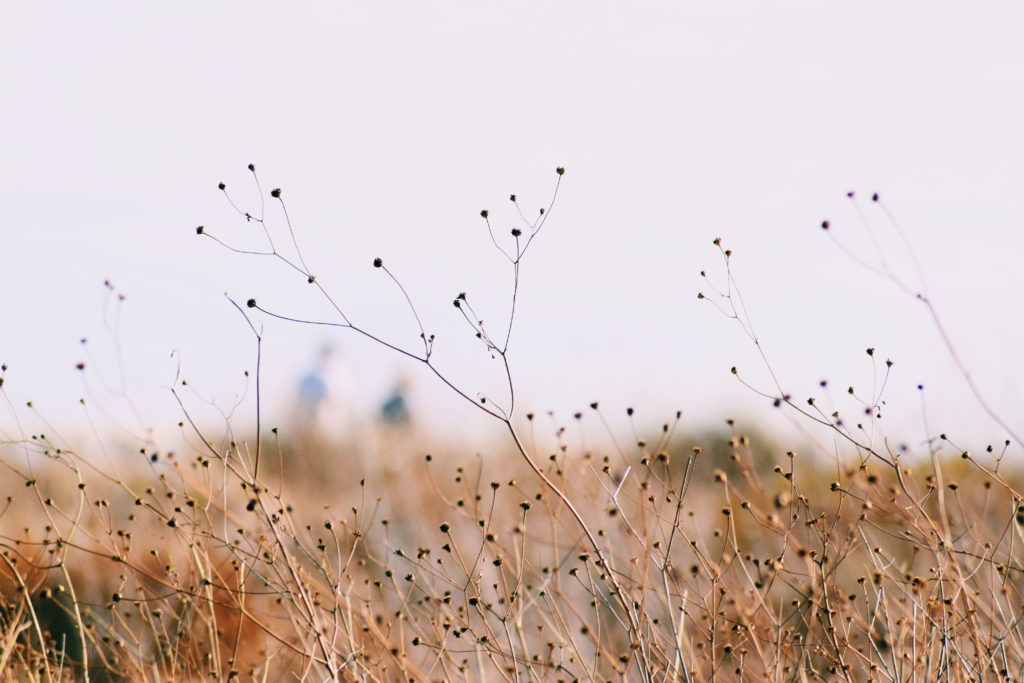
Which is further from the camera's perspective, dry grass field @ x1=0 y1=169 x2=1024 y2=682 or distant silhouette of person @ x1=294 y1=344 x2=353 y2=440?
distant silhouette of person @ x1=294 y1=344 x2=353 y2=440

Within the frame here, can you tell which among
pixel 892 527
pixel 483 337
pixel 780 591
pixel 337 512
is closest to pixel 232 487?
pixel 337 512

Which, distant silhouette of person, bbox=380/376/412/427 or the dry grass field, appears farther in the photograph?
distant silhouette of person, bbox=380/376/412/427

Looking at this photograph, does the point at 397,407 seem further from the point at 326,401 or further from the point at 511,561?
the point at 511,561

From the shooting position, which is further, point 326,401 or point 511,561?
point 326,401

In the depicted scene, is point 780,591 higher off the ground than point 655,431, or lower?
lower

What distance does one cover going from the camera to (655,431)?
9.54 meters

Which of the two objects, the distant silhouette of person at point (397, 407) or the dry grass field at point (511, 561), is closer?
the dry grass field at point (511, 561)

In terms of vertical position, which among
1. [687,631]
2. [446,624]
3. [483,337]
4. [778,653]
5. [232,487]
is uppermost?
[483,337]

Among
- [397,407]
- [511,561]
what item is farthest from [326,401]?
[511,561]

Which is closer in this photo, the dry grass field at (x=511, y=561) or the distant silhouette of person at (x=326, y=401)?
the dry grass field at (x=511, y=561)

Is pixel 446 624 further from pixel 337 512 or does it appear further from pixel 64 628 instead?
pixel 337 512

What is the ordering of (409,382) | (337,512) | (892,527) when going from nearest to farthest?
(892,527) → (337,512) → (409,382)

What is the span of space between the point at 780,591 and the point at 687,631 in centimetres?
370

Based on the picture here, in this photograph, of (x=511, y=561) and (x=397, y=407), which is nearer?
(x=511, y=561)
